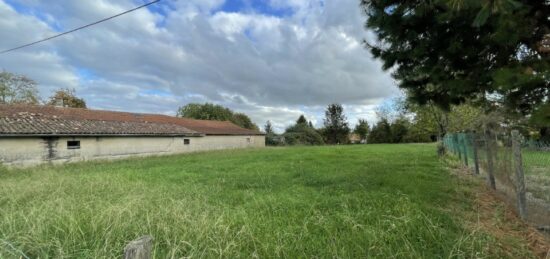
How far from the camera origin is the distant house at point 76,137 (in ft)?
47.6

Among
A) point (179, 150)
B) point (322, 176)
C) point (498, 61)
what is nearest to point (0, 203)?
point (322, 176)

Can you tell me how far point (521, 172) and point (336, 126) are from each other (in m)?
49.7

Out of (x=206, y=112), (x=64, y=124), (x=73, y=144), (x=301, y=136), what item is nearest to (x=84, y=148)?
(x=73, y=144)

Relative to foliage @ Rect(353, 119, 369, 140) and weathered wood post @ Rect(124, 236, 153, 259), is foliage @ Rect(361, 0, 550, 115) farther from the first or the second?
foliage @ Rect(353, 119, 369, 140)

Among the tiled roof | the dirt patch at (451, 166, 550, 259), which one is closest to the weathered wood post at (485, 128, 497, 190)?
the dirt patch at (451, 166, 550, 259)

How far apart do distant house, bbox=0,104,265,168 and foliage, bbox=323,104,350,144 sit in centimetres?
3041

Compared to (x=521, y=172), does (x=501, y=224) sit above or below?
below

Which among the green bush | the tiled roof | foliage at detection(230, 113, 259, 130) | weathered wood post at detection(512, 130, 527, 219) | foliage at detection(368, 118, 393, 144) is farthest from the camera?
foliage at detection(230, 113, 259, 130)

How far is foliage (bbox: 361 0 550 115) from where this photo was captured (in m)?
3.45

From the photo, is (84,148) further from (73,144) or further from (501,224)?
(501,224)

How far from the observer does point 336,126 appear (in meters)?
53.6

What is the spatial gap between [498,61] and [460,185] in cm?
409

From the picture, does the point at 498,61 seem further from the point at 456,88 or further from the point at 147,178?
the point at 147,178

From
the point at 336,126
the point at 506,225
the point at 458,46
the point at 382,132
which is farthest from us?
the point at 336,126
